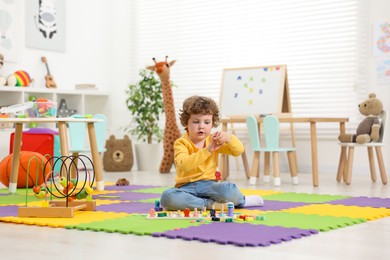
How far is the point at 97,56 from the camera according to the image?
25.0 ft

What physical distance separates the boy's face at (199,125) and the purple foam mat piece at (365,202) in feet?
3.12

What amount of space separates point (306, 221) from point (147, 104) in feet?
14.0

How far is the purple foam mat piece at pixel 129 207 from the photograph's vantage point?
3168 millimetres

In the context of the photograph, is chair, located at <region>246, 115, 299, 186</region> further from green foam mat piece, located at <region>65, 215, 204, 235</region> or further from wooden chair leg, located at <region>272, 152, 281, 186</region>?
green foam mat piece, located at <region>65, 215, 204, 235</region>

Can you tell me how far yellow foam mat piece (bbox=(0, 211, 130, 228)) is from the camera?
2.77 meters

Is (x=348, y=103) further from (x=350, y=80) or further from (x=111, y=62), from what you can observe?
(x=111, y=62)

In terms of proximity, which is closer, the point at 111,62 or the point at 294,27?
the point at 294,27

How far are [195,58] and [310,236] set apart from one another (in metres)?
4.86

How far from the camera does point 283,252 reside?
2127 mm

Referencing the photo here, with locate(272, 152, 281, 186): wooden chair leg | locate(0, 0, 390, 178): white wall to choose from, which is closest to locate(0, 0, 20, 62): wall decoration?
locate(0, 0, 390, 178): white wall

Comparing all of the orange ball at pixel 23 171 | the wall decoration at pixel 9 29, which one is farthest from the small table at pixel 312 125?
the wall decoration at pixel 9 29

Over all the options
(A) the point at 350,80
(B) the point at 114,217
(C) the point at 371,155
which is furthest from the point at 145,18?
(B) the point at 114,217

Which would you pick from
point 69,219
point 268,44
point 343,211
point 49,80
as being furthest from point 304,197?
point 49,80

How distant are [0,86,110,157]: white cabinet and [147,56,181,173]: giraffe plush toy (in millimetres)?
1104
